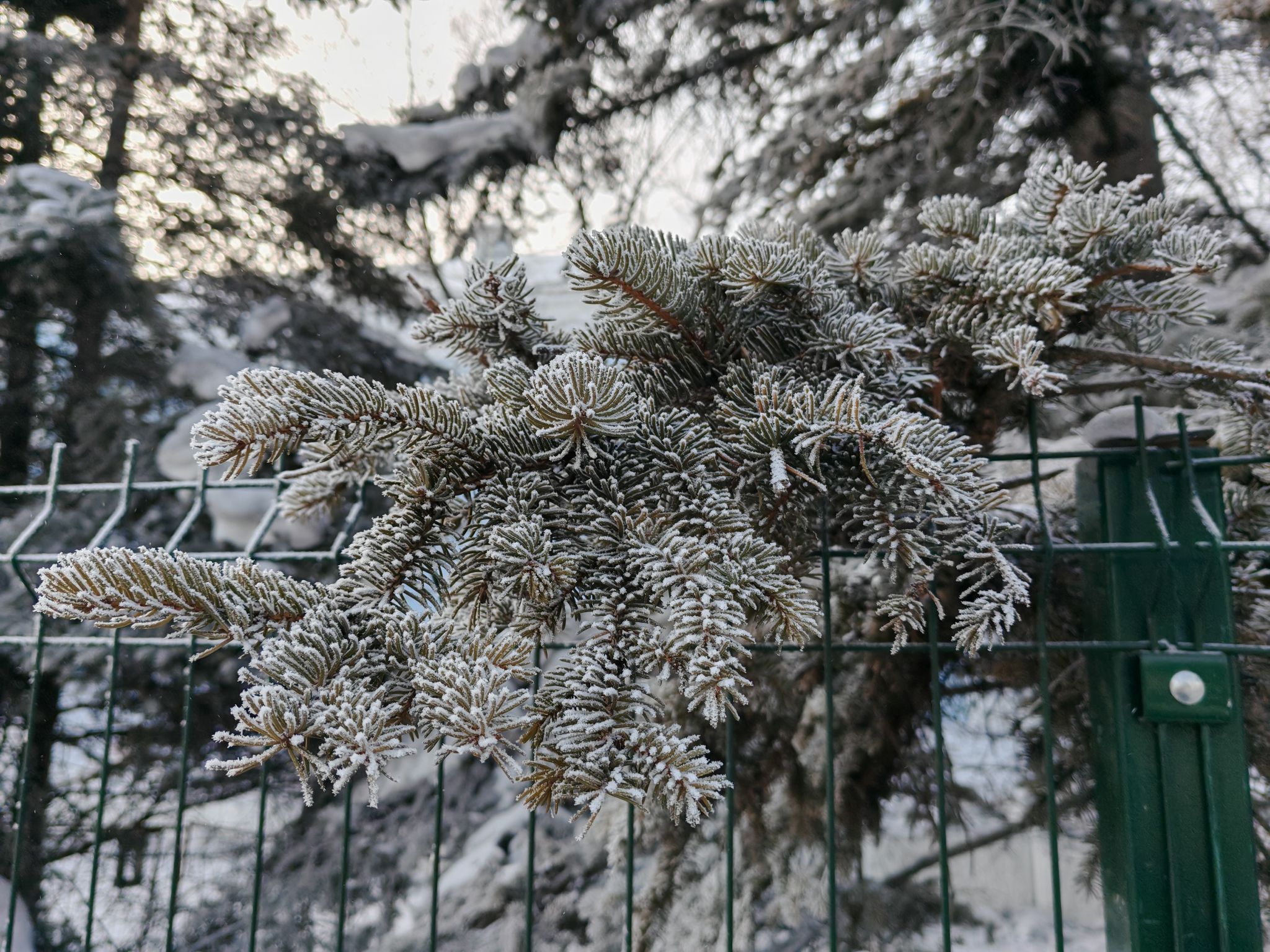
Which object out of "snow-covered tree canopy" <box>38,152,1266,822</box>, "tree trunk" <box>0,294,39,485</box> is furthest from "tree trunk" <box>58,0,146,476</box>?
"snow-covered tree canopy" <box>38,152,1266,822</box>

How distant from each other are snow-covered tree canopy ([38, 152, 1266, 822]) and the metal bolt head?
359 millimetres

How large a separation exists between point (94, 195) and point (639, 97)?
251 cm

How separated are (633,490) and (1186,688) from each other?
0.87 meters

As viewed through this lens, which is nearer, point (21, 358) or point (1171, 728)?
point (1171, 728)

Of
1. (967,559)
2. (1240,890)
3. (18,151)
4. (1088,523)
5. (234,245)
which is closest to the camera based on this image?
(967,559)

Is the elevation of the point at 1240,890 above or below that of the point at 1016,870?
above

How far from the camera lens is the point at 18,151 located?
3.73 metres

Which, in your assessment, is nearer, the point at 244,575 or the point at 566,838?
the point at 244,575

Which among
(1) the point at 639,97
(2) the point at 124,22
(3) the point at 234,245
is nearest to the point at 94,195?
(3) the point at 234,245

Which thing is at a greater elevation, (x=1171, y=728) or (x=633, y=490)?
(x=633, y=490)

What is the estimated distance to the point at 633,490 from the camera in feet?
2.70

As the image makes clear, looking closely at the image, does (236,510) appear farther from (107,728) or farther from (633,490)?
(633,490)

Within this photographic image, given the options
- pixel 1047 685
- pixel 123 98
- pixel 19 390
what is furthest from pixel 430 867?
pixel 123 98

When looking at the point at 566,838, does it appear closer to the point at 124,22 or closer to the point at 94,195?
the point at 94,195
